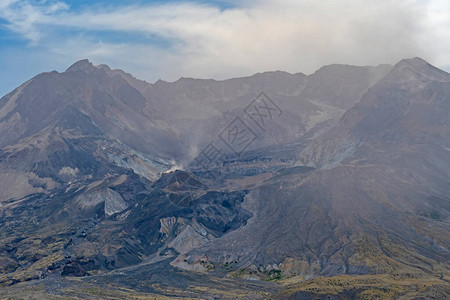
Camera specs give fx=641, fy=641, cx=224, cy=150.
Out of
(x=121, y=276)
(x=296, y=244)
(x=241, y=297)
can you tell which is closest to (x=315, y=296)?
(x=241, y=297)

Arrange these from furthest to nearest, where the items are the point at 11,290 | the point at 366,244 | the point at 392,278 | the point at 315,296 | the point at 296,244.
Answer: the point at 296,244 → the point at 366,244 → the point at 11,290 → the point at 392,278 → the point at 315,296

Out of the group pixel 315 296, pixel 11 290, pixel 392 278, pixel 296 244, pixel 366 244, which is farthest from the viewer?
pixel 296 244

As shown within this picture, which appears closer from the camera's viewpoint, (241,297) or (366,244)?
(241,297)

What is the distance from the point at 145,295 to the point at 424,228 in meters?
90.5

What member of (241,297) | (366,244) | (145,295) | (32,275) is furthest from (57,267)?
(366,244)

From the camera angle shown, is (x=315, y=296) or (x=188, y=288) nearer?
(x=315, y=296)

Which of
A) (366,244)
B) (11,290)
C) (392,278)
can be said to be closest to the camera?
(392,278)

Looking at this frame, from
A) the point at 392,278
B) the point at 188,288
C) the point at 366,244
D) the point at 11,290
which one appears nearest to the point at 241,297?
the point at 188,288

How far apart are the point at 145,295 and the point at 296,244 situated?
2112 inches

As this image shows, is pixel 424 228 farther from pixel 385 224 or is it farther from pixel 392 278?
pixel 392 278

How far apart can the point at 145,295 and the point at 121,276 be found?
3163 centimetres

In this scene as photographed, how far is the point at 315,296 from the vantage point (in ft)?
431

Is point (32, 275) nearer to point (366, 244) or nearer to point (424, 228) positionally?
point (366, 244)

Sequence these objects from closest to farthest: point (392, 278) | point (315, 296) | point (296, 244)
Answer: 1. point (315, 296)
2. point (392, 278)
3. point (296, 244)
